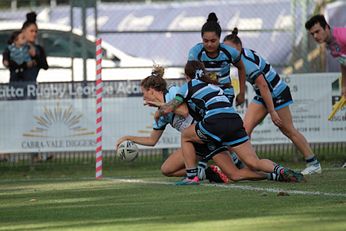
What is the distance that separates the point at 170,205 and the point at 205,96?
220 cm

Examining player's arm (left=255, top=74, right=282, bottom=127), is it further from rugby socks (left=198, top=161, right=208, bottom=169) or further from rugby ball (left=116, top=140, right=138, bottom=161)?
rugby ball (left=116, top=140, right=138, bottom=161)

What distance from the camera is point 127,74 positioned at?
19.5m

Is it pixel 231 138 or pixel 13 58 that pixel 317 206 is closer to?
pixel 231 138

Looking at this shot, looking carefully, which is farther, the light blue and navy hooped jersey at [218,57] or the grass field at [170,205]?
the light blue and navy hooped jersey at [218,57]

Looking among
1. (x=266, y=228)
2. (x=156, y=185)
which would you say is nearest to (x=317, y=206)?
(x=266, y=228)

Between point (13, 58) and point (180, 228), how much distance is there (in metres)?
10.6

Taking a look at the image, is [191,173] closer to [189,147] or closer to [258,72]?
[189,147]

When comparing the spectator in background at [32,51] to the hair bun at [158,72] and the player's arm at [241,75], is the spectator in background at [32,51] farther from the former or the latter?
the hair bun at [158,72]

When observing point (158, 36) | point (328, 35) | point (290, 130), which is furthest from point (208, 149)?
point (158, 36)

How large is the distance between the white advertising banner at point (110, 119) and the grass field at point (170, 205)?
9.96 ft

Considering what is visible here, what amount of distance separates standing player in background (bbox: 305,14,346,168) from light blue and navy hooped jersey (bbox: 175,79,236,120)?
2317 millimetres

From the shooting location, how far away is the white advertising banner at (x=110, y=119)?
54.7 ft

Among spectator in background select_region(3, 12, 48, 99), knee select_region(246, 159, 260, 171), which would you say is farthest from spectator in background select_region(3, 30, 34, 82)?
knee select_region(246, 159, 260, 171)

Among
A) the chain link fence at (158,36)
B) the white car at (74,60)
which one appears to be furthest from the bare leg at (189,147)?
the white car at (74,60)
